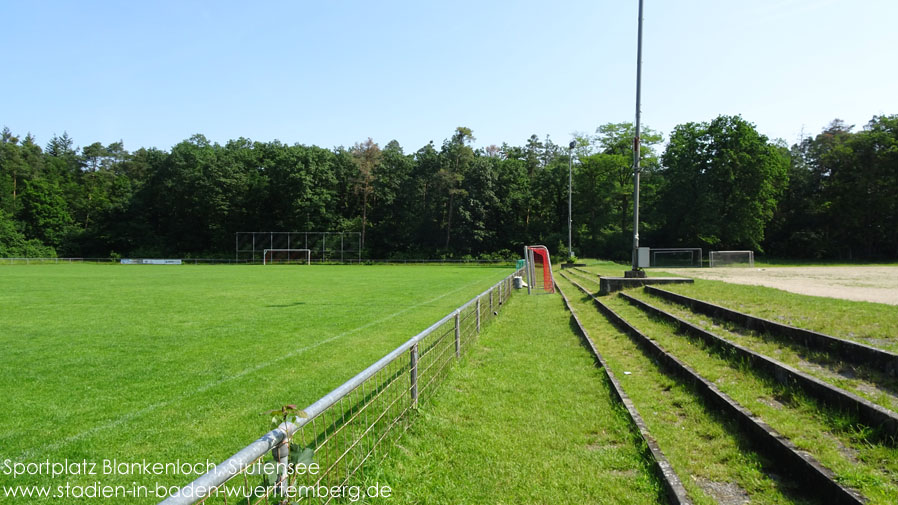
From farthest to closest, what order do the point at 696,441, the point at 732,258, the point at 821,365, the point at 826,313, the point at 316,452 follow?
the point at 732,258
the point at 826,313
the point at 821,365
the point at 696,441
the point at 316,452

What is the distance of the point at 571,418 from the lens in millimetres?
4699

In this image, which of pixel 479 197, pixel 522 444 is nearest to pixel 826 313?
pixel 522 444

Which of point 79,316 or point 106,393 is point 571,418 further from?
point 79,316

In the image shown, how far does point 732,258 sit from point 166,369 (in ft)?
135

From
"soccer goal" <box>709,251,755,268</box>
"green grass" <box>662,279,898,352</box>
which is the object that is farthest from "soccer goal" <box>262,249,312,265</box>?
"green grass" <box>662,279,898,352</box>

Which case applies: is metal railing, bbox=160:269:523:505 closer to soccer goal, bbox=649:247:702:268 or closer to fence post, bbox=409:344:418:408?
fence post, bbox=409:344:418:408

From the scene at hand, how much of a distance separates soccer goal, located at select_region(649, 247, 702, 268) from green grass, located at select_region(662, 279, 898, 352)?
2794 cm

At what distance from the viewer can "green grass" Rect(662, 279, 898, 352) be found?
5.16 metres

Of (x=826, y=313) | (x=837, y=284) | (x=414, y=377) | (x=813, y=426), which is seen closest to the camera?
(x=813, y=426)

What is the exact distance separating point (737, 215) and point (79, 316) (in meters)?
51.7

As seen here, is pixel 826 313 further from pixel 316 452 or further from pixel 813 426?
pixel 316 452

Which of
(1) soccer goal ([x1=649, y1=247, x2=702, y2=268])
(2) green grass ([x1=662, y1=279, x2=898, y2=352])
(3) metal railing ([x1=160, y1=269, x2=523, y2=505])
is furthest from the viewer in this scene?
(1) soccer goal ([x1=649, y1=247, x2=702, y2=268])

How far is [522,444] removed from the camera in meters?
4.05

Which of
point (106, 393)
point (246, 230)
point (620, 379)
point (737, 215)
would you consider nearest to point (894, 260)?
point (737, 215)
